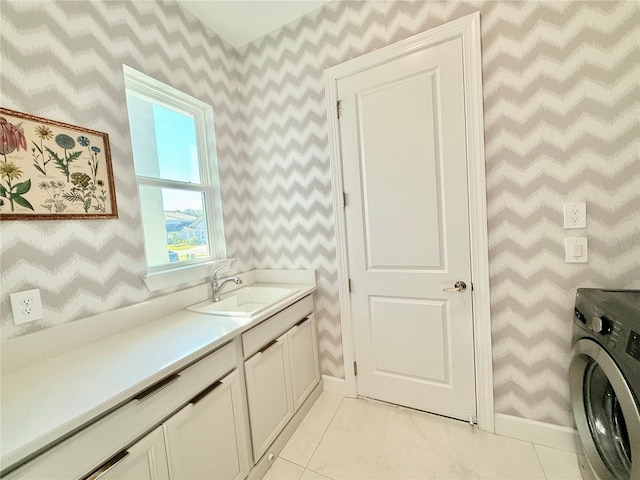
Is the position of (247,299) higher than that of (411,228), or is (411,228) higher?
(411,228)

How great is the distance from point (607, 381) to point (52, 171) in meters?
2.48

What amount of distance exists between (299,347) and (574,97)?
199cm

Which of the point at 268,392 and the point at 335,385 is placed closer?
the point at 268,392

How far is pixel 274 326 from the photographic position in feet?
4.72

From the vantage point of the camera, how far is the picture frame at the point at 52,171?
3.15ft

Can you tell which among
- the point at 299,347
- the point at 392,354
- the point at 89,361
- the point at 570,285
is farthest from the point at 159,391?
the point at 570,285

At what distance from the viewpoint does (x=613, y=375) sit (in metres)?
0.83

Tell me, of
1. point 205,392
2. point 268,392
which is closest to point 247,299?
point 268,392

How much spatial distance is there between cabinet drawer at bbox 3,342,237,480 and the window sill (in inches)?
24.3

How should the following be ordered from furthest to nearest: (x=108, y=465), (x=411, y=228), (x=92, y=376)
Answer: (x=411, y=228) < (x=92, y=376) < (x=108, y=465)

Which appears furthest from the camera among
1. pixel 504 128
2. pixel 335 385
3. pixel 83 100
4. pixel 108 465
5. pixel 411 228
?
pixel 335 385

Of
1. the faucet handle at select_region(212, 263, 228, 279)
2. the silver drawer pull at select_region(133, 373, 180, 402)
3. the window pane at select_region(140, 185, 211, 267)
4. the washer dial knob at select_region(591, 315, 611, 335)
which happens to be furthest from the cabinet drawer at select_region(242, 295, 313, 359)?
the washer dial knob at select_region(591, 315, 611, 335)

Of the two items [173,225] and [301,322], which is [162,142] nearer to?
[173,225]

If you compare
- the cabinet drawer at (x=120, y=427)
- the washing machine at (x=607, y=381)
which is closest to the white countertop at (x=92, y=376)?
the cabinet drawer at (x=120, y=427)
